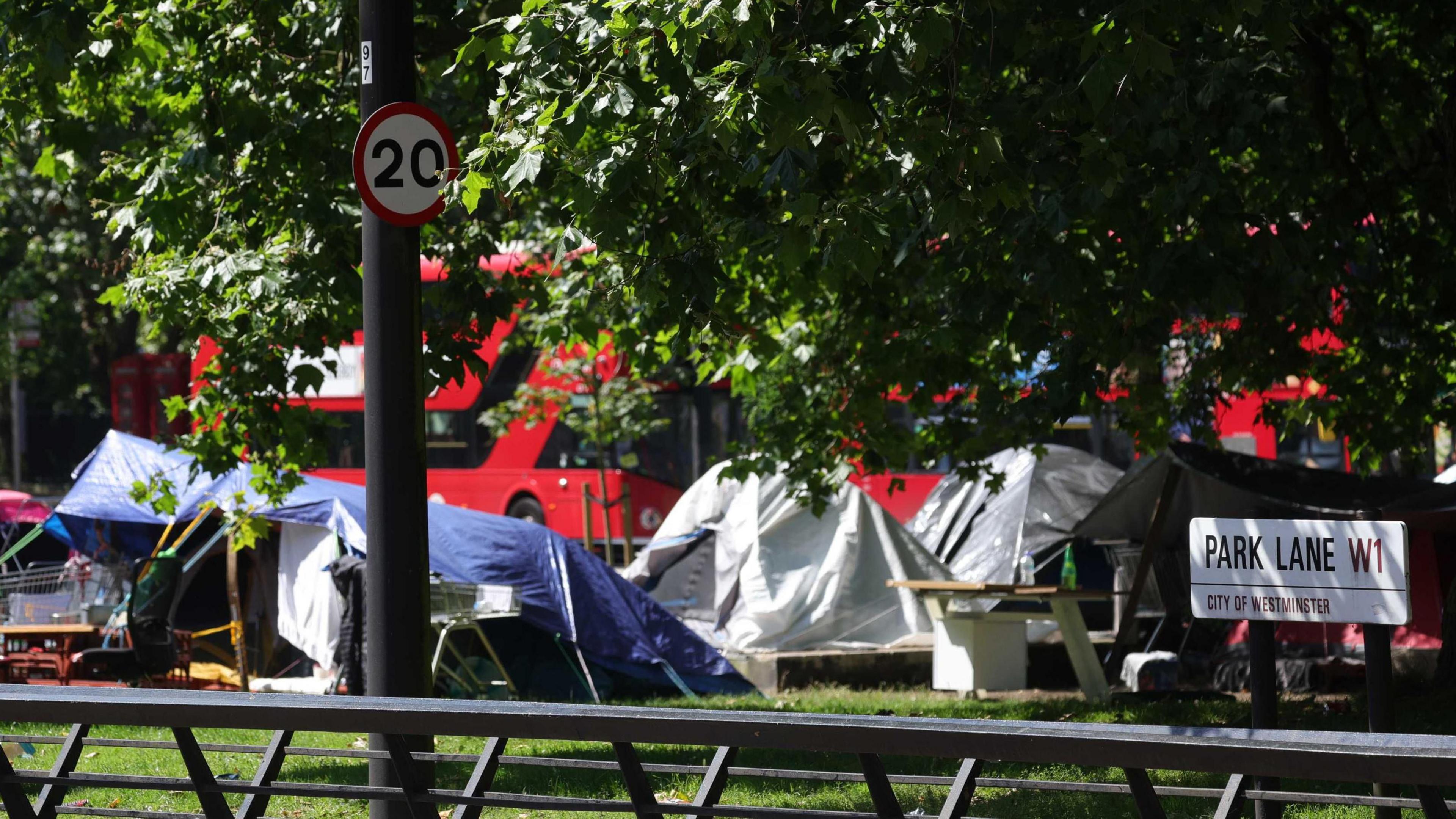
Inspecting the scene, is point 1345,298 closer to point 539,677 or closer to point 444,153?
point 539,677

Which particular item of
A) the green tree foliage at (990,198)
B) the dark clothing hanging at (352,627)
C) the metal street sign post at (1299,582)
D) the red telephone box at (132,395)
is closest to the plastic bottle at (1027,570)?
the green tree foliage at (990,198)

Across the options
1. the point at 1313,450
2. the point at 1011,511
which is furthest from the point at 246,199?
the point at 1313,450

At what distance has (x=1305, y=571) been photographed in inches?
159

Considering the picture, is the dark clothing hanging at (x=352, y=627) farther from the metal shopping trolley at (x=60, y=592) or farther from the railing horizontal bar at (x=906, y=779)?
the railing horizontal bar at (x=906, y=779)

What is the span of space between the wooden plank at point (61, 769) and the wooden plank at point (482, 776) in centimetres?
133

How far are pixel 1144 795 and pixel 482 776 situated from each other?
179cm

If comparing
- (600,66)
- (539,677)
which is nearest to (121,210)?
(600,66)

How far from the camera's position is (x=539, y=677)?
12.5 metres

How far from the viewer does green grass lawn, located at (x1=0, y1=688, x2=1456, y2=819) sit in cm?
686

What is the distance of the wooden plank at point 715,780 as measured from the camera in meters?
4.07

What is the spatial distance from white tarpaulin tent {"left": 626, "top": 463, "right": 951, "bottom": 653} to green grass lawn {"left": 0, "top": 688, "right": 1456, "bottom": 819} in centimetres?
312

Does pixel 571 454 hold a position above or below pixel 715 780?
above

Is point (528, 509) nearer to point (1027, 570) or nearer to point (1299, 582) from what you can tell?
point (1027, 570)

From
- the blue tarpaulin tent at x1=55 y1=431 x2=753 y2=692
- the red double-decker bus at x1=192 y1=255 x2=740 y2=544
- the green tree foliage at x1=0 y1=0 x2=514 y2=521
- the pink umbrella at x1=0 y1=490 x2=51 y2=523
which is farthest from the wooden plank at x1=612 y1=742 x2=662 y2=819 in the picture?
the red double-decker bus at x1=192 y1=255 x2=740 y2=544
